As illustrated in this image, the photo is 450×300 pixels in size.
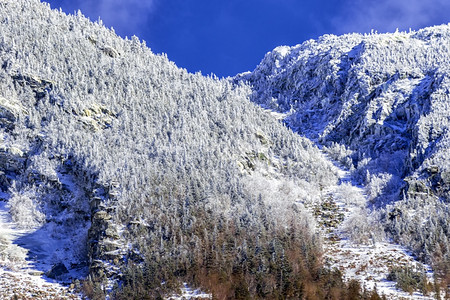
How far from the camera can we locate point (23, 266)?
263 ft

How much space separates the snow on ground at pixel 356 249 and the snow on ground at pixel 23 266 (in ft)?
159

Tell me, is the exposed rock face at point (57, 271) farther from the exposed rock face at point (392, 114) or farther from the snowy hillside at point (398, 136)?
the exposed rock face at point (392, 114)

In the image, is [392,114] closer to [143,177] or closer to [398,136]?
[398,136]

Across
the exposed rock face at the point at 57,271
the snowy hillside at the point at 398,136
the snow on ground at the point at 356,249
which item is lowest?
the exposed rock face at the point at 57,271

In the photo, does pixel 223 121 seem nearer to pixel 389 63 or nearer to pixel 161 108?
pixel 161 108

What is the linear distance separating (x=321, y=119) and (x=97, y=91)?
94.4 m

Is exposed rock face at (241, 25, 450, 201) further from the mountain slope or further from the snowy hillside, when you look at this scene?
the mountain slope

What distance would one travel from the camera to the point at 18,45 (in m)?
140

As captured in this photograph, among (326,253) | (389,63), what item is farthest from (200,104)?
(389,63)

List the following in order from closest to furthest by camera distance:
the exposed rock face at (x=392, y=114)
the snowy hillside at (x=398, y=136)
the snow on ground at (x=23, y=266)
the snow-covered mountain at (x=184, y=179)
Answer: the snow on ground at (x=23, y=266)
the snow-covered mountain at (x=184, y=179)
the snowy hillside at (x=398, y=136)
the exposed rock face at (x=392, y=114)

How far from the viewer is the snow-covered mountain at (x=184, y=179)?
77812mm

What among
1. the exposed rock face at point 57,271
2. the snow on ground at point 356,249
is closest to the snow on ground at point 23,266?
the exposed rock face at point 57,271

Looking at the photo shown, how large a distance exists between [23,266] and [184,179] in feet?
121

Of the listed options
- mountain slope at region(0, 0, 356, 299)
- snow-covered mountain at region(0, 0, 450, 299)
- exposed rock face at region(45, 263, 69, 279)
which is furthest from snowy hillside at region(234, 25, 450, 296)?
exposed rock face at region(45, 263, 69, 279)
